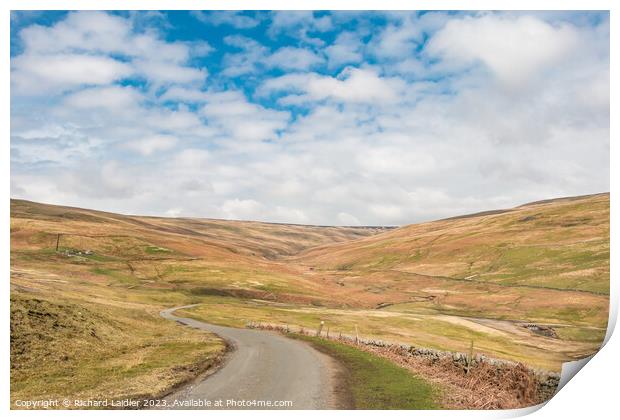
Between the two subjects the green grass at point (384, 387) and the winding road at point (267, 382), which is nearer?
the winding road at point (267, 382)

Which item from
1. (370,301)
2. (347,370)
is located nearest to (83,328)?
(347,370)

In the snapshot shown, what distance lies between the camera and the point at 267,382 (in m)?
34.6

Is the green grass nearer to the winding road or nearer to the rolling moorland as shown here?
the winding road

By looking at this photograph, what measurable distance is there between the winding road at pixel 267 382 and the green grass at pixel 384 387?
172 centimetres

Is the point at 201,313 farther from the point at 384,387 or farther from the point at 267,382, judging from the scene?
the point at 384,387

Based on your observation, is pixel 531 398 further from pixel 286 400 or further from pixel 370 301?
pixel 370 301

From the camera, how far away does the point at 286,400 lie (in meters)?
30.8

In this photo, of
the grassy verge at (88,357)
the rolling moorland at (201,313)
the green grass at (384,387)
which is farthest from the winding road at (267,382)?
the rolling moorland at (201,313)

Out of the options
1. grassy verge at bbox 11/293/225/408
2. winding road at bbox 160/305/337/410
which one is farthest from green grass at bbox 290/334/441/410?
grassy verge at bbox 11/293/225/408

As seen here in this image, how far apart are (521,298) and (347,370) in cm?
14365

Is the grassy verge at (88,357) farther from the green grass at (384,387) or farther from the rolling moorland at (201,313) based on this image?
the green grass at (384,387)

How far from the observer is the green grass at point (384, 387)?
30859 mm

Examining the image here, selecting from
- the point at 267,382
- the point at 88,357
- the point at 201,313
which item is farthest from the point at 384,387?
the point at 201,313

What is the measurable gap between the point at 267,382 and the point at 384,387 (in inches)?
332
